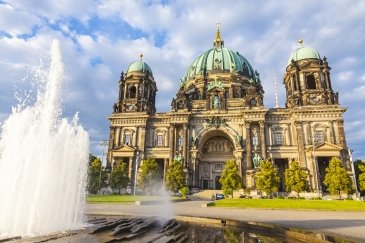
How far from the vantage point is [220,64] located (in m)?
69.9

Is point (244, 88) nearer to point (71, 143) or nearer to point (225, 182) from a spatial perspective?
point (225, 182)

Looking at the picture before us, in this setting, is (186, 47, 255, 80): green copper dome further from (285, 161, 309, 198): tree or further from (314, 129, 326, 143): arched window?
(285, 161, 309, 198): tree

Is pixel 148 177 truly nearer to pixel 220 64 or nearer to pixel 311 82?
pixel 220 64

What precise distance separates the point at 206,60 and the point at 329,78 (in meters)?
31.3

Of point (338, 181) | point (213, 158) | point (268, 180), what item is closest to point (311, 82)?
point (338, 181)

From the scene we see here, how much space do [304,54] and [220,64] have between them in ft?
68.4

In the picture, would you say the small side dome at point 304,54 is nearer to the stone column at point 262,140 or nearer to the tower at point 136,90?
the stone column at point 262,140

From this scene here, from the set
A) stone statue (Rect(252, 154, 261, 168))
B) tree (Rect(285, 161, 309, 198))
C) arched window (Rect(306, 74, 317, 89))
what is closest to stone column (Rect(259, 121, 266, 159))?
stone statue (Rect(252, 154, 261, 168))

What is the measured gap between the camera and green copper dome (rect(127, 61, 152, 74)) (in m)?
63.3

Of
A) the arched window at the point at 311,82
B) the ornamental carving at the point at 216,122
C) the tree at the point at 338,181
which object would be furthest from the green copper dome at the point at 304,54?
the tree at the point at 338,181

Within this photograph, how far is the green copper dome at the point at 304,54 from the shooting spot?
57.4 m

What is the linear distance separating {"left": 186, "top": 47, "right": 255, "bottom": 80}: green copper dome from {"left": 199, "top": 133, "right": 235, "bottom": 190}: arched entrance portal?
20006mm

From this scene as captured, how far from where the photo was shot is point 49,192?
12.3 metres

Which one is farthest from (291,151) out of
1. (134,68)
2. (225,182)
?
(134,68)
